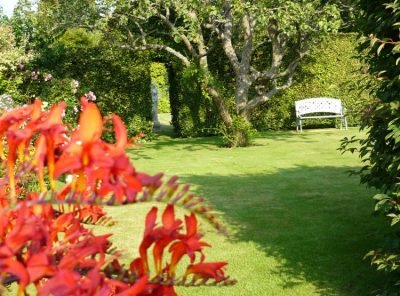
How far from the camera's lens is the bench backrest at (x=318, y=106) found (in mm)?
18098

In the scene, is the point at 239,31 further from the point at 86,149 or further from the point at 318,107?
the point at 86,149

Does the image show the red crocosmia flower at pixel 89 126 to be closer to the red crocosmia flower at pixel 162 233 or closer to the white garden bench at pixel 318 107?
the red crocosmia flower at pixel 162 233

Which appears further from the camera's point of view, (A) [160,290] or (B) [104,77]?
(B) [104,77]

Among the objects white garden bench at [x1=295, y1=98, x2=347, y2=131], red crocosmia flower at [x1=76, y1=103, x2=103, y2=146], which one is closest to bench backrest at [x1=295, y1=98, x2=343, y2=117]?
white garden bench at [x1=295, y1=98, x2=347, y2=131]

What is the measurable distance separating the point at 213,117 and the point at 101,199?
689 inches

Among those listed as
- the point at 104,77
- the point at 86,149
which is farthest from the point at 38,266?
the point at 104,77

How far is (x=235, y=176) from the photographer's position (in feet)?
32.8

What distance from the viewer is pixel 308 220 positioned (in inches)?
256

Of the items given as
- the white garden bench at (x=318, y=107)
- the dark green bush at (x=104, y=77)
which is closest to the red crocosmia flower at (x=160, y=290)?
the dark green bush at (x=104, y=77)

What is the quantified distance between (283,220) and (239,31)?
1082cm

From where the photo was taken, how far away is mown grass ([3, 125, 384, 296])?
4680mm

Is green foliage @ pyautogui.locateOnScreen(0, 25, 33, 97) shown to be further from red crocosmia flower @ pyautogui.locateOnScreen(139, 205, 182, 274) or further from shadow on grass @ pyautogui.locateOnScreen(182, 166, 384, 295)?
red crocosmia flower @ pyautogui.locateOnScreen(139, 205, 182, 274)

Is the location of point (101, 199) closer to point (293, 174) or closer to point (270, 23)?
point (293, 174)

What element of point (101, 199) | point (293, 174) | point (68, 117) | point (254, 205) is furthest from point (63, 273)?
point (68, 117)
